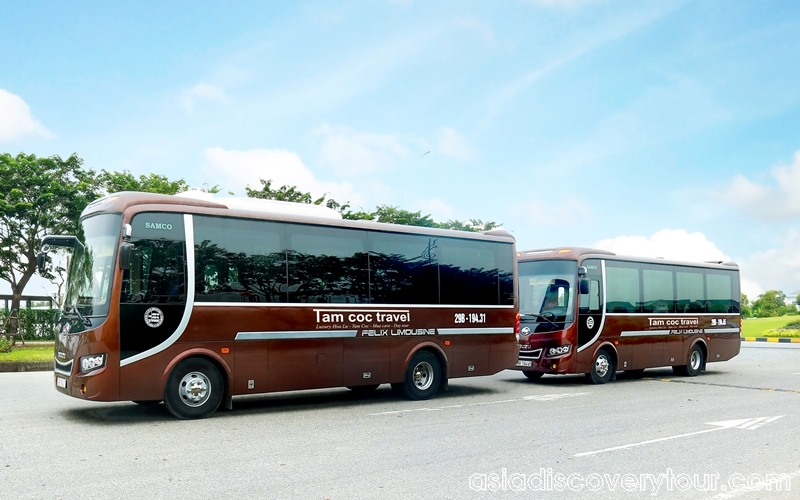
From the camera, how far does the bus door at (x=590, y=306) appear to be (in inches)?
626

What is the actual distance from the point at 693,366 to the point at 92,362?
15.1 m

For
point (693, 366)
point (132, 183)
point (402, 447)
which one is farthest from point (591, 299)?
point (132, 183)

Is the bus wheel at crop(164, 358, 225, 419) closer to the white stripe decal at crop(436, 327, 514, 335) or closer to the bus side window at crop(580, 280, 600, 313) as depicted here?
the white stripe decal at crop(436, 327, 514, 335)

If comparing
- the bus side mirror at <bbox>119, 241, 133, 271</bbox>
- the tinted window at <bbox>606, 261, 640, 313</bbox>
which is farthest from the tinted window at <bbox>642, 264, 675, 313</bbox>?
the bus side mirror at <bbox>119, 241, 133, 271</bbox>

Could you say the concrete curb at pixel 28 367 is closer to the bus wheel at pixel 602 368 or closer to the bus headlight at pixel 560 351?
the bus headlight at pixel 560 351

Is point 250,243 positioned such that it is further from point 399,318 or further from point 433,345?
point 433,345

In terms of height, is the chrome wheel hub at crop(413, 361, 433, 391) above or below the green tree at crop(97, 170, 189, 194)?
below

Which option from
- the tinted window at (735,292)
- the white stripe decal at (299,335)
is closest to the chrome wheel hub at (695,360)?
the tinted window at (735,292)

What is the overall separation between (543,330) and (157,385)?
888 cm

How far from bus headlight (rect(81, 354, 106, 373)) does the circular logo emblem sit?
2.33 ft

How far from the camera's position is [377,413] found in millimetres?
11164

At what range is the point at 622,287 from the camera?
16906 mm

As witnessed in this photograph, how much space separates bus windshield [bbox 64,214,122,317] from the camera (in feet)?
32.1

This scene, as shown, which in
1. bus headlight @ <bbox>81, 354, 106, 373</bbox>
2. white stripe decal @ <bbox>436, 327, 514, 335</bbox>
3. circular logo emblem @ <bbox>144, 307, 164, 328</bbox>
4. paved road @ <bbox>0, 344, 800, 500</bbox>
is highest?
circular logo emblem @ <bbox>144, 307, 164, 328</bbox>
